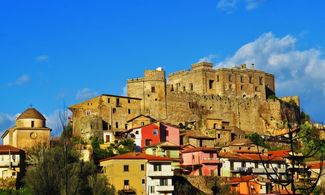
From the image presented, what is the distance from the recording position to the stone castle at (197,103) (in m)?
75.4

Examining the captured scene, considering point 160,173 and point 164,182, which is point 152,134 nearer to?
point 160,173

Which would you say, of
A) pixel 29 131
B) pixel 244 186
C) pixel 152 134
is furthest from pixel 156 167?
pixel 29 131

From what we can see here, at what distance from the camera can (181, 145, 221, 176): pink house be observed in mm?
61250

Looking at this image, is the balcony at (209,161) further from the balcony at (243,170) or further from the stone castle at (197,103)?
the stone castle at (197,103)

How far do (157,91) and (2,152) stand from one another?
28864mm

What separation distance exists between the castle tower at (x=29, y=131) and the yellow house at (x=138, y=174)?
1084 centimetres

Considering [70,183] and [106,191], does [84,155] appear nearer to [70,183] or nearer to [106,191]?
[106,191]

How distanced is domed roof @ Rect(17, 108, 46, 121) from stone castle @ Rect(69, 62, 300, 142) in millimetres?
7357

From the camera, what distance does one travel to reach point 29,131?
6319cm

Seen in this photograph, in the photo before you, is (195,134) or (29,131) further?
(195,134)

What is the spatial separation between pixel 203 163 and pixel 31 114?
783 inches

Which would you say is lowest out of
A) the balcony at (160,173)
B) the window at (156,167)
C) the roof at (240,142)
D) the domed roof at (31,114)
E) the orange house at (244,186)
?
the orange house at (244,186)

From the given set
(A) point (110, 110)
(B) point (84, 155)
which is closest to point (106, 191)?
(B) point (84, 155)

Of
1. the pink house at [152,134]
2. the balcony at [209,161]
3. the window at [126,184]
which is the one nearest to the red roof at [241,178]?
the balcony at [209,161]
